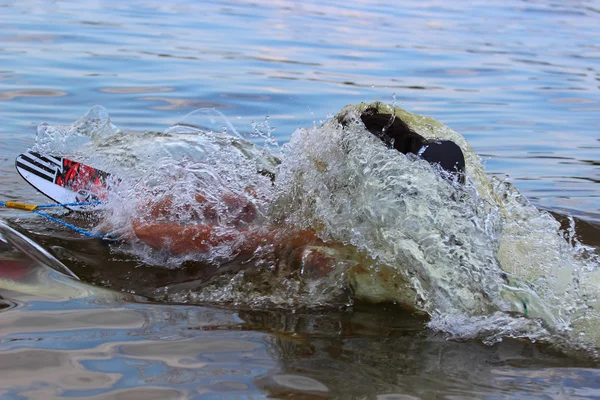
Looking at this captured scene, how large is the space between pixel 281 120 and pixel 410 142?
3845 millimetres

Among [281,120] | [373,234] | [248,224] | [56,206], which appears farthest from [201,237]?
[281,120]

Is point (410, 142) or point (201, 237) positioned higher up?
point (410, 142)

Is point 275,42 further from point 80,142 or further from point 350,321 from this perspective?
point 350,321

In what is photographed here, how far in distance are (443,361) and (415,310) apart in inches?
19.9

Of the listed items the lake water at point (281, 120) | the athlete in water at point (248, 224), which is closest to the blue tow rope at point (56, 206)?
the lake water at point (281, 120)

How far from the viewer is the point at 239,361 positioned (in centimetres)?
268

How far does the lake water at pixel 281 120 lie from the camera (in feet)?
8.55

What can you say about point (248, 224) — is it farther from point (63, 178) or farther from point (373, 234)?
point (63, 178)

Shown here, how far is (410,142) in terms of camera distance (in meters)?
3.59

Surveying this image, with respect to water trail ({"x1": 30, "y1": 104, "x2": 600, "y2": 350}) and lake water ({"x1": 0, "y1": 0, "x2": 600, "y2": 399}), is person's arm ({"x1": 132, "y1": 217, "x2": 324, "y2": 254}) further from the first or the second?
lake water ({"x1": 0, "y1": 0, "x2": 600, "y2": 399})

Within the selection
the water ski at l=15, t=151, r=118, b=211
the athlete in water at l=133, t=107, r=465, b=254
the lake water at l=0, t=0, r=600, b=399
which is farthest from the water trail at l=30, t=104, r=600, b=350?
the water ski at l=15, t=151, r=118, b=211

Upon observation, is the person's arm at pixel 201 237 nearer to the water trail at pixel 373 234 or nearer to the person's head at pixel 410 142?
the water trail at pixel 373 234

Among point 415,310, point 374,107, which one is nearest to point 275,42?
point 374,107

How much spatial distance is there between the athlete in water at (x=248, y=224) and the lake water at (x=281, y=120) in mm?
180
